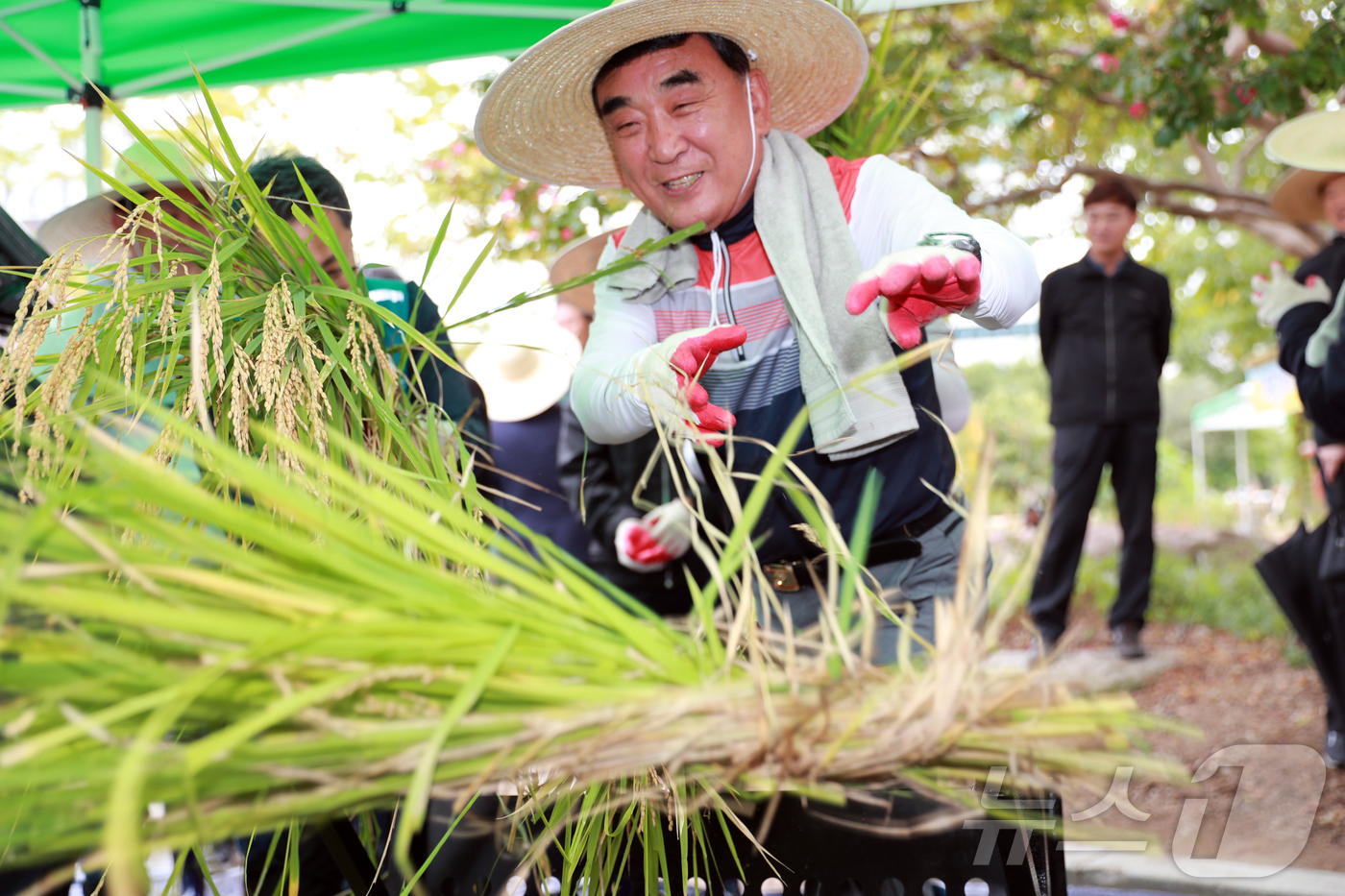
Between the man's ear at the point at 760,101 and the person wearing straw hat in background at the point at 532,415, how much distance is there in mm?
1629

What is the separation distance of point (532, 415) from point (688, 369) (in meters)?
2.52

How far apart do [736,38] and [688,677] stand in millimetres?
1395

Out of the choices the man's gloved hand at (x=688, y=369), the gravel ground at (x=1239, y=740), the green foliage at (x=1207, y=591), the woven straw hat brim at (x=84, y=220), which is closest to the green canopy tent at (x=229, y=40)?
the woven straw hat brim at (x=84, y=220)

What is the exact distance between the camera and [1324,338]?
9.13ft

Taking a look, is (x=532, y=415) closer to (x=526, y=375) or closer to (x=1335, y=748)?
(x=526, y=375)

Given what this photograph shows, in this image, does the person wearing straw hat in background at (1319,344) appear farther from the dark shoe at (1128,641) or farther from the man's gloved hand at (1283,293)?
the dark shoe at (1128,641)

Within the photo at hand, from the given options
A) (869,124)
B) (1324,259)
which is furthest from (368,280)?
(1324,259)

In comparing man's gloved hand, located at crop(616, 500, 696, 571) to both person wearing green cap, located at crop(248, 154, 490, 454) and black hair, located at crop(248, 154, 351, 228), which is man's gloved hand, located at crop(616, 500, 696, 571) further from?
black hair, located at crop(248, 154, 351, 228)

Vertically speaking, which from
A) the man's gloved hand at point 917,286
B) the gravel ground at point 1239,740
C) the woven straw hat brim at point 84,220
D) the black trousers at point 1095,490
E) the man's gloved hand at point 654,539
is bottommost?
the gravel ground at point 1239,740

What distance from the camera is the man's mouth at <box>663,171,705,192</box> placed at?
1601 millimetres

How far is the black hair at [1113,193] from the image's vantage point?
4.46m

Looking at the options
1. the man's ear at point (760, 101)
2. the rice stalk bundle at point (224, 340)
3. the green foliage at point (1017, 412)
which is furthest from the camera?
the green foliage at point (1017, 412)

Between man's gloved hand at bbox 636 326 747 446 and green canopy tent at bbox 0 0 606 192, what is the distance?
2.15 m

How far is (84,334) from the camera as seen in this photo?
941 mm
